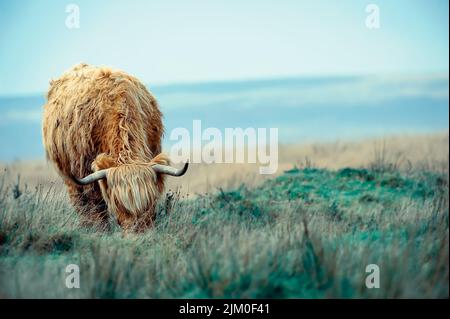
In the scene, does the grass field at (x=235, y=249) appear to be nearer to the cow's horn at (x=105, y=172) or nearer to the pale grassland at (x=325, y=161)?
the cow's horn at (x=105, y=172)

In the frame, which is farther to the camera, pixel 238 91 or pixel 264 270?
pixel 238 91

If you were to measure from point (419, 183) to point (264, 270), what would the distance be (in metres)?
6.57

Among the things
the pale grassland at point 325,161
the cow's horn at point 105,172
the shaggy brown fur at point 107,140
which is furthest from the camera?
the pale grassland at point 325,161

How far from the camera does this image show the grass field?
5.06 m

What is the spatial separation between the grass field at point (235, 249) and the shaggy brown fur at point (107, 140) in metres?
0.35

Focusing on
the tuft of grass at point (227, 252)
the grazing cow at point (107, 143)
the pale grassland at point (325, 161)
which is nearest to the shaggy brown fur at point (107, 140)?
the grazing cow at point (107, 143)

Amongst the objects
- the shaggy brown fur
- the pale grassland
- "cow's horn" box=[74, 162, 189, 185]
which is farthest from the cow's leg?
the pale grassland

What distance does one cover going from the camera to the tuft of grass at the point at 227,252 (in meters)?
5.05

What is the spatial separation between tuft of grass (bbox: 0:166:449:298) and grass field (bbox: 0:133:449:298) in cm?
1

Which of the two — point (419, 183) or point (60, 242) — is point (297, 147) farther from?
point (60, 242)

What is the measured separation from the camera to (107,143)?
7855 millimetres

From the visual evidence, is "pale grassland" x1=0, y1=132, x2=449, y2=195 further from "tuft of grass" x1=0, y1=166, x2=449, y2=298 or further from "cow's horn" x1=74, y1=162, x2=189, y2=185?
"cow's horn" x1=74, y1=162, x2=189, y2=185

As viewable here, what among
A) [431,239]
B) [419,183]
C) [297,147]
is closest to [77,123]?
[431,239]

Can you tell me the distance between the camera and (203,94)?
4562 cm
